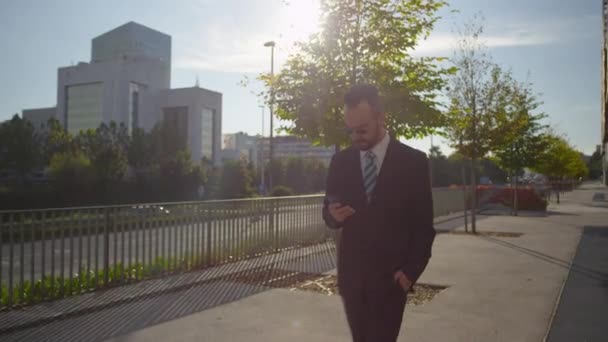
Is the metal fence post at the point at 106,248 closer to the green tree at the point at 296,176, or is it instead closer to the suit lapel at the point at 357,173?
the suit lapel at the point at 357,173

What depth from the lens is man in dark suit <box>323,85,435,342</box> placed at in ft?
8.20

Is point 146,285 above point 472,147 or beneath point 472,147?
beneath

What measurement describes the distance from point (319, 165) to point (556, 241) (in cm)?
5039

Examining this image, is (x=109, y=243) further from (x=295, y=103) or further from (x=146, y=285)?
(x=295, y=103)

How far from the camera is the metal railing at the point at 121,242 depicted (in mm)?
5492

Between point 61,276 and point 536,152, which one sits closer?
point 61,276

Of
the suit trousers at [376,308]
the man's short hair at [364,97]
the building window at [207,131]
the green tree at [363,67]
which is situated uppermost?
the building window at [207,131]

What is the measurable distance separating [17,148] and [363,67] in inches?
2042

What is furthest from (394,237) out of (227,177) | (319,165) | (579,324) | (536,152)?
(319,165)

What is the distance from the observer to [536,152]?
21.9 m

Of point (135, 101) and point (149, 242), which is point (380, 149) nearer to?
point (149, 242)

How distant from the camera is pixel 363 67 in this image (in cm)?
765

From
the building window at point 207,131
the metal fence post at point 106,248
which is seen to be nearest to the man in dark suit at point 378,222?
the metal fence post at point 106,248

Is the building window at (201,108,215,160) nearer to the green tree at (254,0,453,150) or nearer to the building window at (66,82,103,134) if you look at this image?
the building window at (66,82,103,134)
